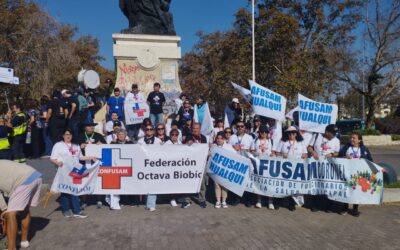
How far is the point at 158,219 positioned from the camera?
Result: 6879mm

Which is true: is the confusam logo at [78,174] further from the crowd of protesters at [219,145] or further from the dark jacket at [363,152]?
the dark jacket at [363,152]

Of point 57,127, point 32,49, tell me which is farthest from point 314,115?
point 32,49

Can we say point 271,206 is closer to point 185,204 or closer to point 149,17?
point 185,204

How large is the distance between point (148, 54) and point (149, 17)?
5.71 feet

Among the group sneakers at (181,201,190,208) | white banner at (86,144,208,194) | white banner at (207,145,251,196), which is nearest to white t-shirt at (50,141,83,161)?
white banner at (86,144,208,194)

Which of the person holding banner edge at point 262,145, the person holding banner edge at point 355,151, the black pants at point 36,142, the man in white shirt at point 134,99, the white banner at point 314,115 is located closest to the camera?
the person holding banner edge at point 355,151

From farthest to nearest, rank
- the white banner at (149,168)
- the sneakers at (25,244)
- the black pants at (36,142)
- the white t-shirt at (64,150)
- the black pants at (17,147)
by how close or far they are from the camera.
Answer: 1. the black pants at (36,142)
2. the black pants at (17,147)
3. the white banner at (149,168)
4. the white t-shirt at (64,150)
5. the sneakers at (25,244)

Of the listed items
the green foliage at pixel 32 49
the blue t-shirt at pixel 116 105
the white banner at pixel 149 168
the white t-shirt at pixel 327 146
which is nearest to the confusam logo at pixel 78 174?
the white banner at pixel 149 168

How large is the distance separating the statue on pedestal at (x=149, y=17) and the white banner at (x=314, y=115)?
313 inches

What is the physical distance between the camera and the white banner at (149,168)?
25.0ft

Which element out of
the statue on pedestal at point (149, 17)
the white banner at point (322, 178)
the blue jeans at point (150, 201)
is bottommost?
the blue jeans at point (150, 201)

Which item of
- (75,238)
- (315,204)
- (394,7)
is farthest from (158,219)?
(394,7)

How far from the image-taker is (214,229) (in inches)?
248

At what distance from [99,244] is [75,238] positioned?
19.8 inches
